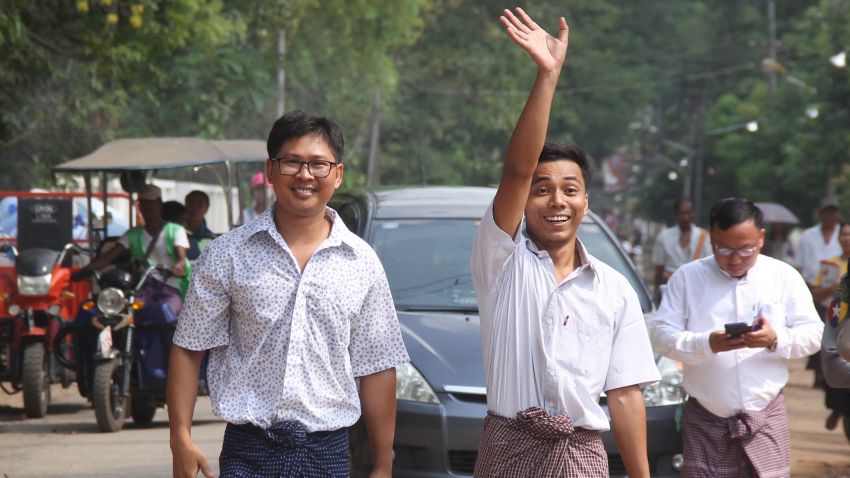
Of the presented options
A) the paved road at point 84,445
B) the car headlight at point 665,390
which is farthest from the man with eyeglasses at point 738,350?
the paved road at point 84,445

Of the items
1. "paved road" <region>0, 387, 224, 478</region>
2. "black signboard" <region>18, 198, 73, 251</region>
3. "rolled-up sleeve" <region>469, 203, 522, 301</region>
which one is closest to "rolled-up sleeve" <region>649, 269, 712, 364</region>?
"rolled-up sleeve" <region>469, 203, 522, 301</region>

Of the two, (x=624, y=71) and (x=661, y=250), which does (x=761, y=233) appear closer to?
(x=661, y=250)

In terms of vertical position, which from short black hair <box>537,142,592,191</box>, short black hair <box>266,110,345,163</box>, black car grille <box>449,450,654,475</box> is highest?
short black hair <box>266,110,345,163</box>

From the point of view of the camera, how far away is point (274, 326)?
4.03 meters

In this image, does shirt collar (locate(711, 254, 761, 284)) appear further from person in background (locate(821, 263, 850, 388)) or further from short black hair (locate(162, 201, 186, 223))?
short black hair (locate(162, 201, 186, 223))

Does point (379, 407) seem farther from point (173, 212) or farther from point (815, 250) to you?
point (815, 250)

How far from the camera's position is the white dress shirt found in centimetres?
1485

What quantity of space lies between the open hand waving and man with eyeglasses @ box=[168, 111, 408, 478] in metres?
0.59

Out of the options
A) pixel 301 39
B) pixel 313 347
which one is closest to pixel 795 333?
pixel 313 347

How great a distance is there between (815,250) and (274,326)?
38.3 feet

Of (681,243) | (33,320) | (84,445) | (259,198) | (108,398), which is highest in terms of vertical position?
(259,198)

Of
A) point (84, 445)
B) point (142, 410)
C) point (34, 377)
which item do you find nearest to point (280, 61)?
point (142, 410)

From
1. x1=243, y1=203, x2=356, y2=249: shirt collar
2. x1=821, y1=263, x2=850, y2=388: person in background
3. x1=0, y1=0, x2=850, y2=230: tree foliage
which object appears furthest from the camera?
x1=0, y1=0, x2=850, y2=230: tree foliage

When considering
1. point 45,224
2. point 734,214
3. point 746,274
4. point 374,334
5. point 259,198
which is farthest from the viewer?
point 259,198
